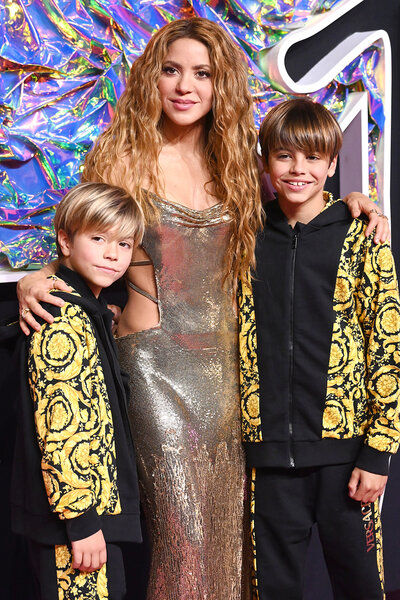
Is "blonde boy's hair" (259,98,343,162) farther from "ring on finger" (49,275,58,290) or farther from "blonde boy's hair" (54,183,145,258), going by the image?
"ring on finger" (49,275,58,290)

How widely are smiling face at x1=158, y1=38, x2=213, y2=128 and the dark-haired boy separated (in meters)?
0.19

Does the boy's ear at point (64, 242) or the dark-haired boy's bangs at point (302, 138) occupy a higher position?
the dark-haired boy's bangs at point (302, 138)

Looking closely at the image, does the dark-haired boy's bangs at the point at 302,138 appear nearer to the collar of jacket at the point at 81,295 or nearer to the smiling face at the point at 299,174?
the smiling face at the point at 299,174

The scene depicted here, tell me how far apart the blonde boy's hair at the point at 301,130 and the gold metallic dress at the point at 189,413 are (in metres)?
0.23

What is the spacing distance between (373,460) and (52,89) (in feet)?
4.14

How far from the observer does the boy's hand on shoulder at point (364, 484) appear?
1.79 meters

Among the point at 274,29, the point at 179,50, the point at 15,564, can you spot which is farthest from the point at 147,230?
the point at 15,564

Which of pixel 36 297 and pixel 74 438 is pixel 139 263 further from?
pixel 74 438

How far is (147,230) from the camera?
183 centimetres

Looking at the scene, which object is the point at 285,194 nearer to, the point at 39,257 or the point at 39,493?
the point at 39,257

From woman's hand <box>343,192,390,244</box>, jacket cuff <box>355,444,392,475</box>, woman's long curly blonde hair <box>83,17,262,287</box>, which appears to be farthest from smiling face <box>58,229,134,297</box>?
jacket cuff <box>355,444,392,475</box>

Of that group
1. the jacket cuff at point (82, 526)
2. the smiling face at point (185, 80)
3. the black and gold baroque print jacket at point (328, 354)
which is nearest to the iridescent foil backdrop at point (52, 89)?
the smiling face at point (185, 80)

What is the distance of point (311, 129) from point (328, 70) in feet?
2.18

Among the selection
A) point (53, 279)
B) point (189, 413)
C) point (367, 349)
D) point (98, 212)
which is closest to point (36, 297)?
point (53, 279)
